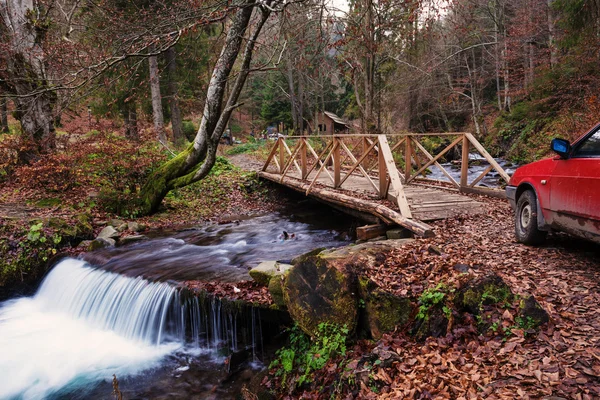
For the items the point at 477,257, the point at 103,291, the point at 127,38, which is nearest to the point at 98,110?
the point at 127,38

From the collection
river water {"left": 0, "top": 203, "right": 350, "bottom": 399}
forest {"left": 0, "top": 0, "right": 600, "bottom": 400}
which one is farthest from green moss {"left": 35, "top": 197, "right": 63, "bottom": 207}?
river water {"left": 0, "top": 203, "right": 350, "bottom": 399}

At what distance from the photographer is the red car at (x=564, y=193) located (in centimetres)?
380

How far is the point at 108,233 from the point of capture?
29.4 feet

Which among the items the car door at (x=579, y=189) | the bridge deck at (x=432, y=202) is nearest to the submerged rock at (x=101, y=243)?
the bridge deck at (x=432, y=202)

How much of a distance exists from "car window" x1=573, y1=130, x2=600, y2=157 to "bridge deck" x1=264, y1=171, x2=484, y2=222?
2639 millimetres

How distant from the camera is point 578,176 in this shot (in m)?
3.98

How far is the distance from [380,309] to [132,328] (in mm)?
4289

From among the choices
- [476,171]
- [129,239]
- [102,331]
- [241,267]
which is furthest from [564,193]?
[476,171]

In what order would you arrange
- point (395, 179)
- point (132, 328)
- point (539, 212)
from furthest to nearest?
1. point (395, 179)
2. point (132, 328)
3. point (539, 212)

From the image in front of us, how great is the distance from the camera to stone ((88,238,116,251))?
8.35 m

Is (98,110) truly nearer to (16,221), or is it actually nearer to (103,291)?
(16,221)

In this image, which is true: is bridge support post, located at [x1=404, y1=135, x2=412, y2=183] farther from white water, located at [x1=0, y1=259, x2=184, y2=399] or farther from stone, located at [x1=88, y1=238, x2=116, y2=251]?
stone, located at [x1=88, y1=238, x2=116, y2=251]

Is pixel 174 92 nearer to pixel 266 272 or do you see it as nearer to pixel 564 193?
pixel 266 272

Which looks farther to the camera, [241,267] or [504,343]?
[241,267]
